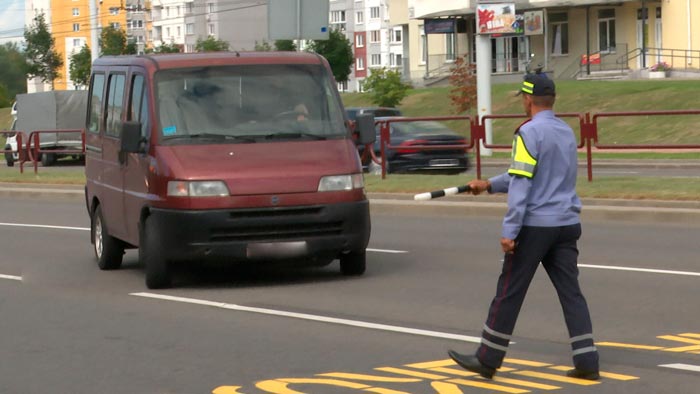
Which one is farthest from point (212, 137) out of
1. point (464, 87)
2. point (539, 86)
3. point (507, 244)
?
point (464, 87)

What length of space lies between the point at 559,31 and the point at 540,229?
229 ft

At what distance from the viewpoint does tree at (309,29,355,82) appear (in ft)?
309

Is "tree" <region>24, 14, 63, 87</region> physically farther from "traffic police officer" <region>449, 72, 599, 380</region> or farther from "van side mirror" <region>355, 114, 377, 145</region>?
"traffic police officer" <region>449, 72, 599, 380</region>

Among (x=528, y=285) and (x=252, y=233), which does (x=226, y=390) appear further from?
(x=252, y=233)

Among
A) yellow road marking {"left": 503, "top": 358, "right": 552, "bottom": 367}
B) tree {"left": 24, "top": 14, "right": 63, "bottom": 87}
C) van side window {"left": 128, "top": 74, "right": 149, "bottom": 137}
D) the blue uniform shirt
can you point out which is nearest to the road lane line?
yellow road marking {"left": 503, "top": 358, "right": 552, "bottom": 367}

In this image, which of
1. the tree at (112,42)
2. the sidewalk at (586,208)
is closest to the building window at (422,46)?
the tree at (112,42)

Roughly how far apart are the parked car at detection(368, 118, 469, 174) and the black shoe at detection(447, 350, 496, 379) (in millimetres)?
19578

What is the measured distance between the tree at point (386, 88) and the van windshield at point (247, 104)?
47091 mm

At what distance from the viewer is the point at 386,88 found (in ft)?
200

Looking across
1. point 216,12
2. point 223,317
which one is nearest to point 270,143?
point 223,317

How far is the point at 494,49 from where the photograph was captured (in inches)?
3169

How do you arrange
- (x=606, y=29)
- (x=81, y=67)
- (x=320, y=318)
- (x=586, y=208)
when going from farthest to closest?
(x=81, y=67) < (x=606, y=29) < (x=586, y=208) < (x=320, y=318)

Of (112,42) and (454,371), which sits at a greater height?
(112,42)

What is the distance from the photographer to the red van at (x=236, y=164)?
41.4 ft
